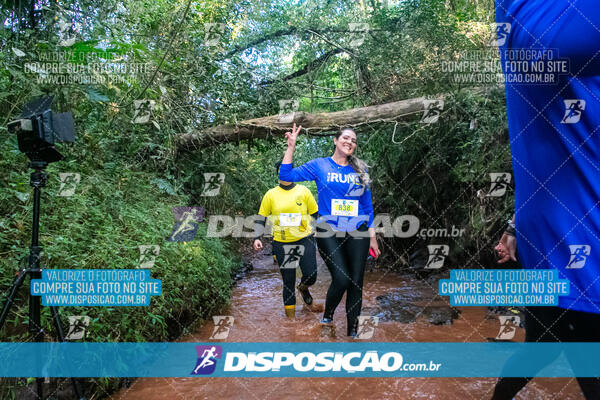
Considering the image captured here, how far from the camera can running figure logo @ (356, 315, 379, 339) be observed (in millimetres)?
3812

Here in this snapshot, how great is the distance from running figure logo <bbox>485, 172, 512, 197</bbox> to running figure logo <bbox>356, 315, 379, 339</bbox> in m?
2.56

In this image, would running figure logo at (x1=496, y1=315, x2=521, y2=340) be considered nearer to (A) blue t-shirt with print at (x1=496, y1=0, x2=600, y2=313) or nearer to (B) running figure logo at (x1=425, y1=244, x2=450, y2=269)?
(B) running figure logo at (x1=425, y1=244, x2=450, y2=269)

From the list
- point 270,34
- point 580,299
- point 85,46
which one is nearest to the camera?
point 580,299

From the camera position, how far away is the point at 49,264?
309cm

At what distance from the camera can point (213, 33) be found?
7402mm

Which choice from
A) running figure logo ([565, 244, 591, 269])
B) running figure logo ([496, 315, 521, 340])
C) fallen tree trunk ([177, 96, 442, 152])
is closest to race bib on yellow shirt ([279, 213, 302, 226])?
fallen tree trunk ([177, 96, 442, 152])

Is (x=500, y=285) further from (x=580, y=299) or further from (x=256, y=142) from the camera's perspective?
(x=256, y=142)

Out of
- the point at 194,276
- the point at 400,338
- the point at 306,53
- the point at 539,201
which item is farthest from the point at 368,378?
the point at 306,53

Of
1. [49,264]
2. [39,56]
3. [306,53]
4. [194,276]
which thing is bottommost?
[194,276]

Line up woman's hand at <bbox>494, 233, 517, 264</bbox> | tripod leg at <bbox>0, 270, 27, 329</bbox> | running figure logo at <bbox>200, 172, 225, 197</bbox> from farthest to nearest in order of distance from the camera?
running figure logo at <bbox>200, 172, 225, 197</bbox> → tripod leg at <bbox>0, 270, 27, 329</bbox> → woman's hand at <bbox>494, 233, 517, 264</bbox>

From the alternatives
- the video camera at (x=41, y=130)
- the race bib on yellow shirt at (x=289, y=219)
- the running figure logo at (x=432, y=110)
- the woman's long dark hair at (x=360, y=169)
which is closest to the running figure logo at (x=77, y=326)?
the video camera at (x=41, y=130)

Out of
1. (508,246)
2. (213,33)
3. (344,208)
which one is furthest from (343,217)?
(213,33)

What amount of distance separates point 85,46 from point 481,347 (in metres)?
5.96

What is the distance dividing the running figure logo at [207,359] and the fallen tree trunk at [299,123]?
12.7 feet
